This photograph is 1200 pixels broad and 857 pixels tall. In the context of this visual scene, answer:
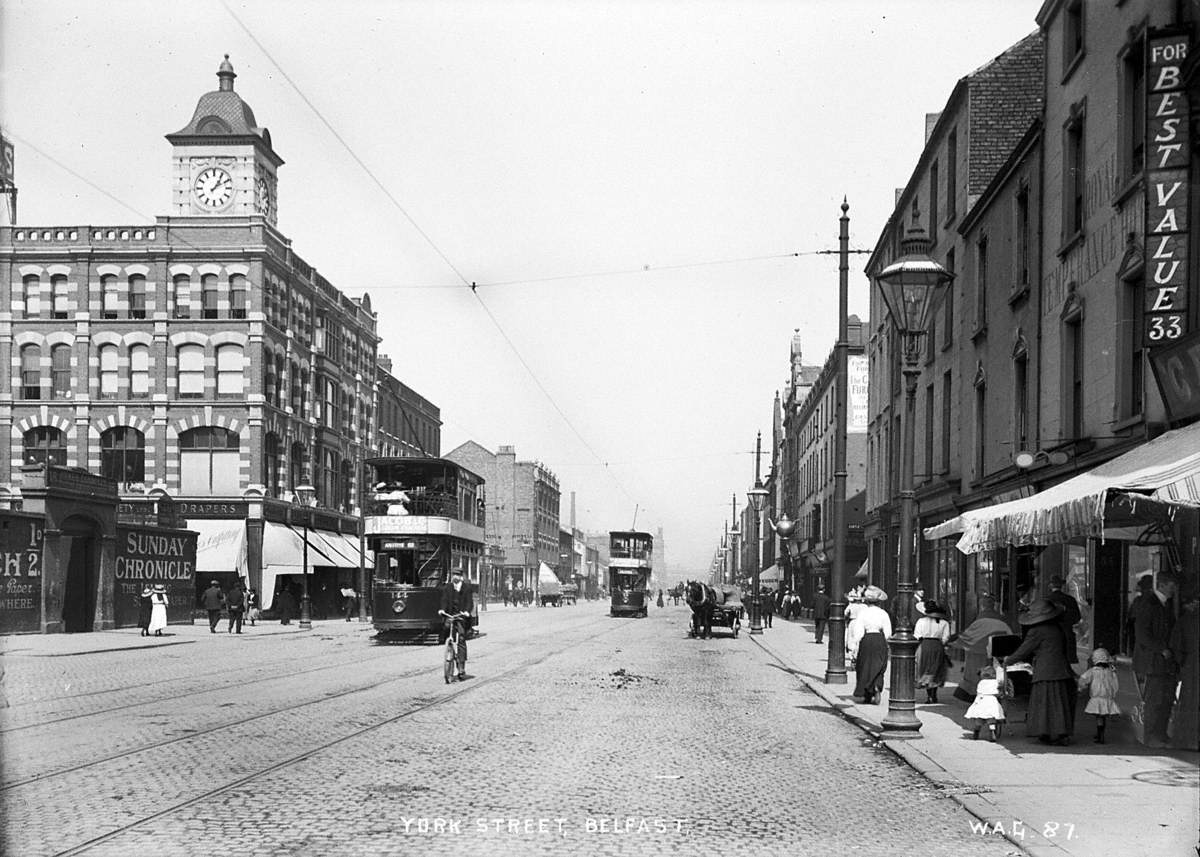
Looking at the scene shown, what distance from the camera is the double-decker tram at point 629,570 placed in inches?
2313

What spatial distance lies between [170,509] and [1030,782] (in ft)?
133

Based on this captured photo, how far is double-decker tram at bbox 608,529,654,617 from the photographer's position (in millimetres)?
58750

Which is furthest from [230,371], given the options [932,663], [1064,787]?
[1064,787]

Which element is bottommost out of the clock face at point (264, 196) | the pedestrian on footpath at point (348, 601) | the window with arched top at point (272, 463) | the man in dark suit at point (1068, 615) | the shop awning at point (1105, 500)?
the pedestrian on footpath at point (348, 601)

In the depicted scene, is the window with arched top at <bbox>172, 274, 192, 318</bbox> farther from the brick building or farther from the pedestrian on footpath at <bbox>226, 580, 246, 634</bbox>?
the brick building

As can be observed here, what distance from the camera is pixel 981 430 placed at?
79.7 feet

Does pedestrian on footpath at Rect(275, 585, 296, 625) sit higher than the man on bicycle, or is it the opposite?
the man on bicycle

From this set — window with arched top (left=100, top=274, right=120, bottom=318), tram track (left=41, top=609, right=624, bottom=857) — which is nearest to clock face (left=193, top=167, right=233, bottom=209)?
window with arched top (left=100, top=274, right=120, bottom=318)

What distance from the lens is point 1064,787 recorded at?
380 inches

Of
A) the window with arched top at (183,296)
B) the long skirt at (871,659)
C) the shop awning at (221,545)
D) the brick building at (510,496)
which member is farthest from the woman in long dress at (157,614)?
the brick building at (510,496)

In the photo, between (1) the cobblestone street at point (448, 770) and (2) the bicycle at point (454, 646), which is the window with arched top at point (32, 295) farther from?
(2) the bicycle at point (454, 646)

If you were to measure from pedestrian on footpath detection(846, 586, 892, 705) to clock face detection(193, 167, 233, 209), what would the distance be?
39.7m

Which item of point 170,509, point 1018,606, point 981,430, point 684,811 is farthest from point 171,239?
point 684,811

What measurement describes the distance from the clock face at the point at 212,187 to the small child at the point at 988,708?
141 ft
